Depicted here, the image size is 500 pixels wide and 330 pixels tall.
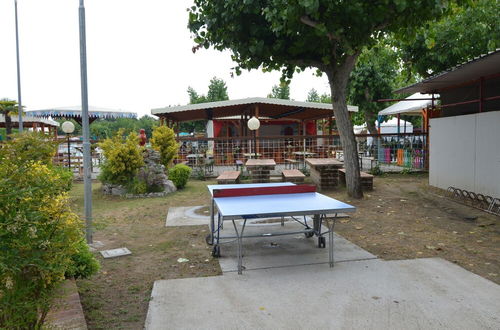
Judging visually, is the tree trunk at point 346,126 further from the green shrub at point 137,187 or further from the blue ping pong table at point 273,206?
the green shrub at point 137,187

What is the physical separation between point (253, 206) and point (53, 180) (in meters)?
2.31

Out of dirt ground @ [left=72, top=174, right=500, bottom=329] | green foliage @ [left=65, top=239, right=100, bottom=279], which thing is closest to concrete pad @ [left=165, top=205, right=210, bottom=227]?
dirt ground @ [left=72, top=174, right=500, bottom=329]

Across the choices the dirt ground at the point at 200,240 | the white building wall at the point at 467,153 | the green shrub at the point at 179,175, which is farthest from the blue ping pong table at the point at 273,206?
the green shrub at the point at 179,175

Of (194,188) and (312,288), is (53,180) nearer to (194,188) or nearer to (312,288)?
(312,288)

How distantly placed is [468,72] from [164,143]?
8.89m

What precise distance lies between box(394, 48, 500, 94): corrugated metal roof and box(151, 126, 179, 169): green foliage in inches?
287

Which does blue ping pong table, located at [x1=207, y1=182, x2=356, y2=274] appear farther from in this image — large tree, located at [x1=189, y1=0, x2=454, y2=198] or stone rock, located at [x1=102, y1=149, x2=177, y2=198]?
stone rock, located at [x1=102, y1=149, x2=177, y2=198]

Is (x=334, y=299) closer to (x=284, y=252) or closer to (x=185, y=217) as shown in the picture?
(x=284, y=252)

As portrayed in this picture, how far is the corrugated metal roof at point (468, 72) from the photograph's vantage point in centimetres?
666

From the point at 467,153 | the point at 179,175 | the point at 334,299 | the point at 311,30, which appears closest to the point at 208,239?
the point at 334,299

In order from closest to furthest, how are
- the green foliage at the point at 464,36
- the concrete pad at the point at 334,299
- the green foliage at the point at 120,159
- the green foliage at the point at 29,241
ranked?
the green foliage at the point at 29,241, the concrete pad at the point at 334,299, the green foliage at the point at 120,159, the green foliage at the point at 464,36

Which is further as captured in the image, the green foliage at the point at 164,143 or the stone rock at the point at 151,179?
the green foliage at the point at 164,143

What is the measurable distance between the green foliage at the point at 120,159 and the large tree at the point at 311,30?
11.3 feet

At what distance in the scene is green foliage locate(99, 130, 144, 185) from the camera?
420 inches
